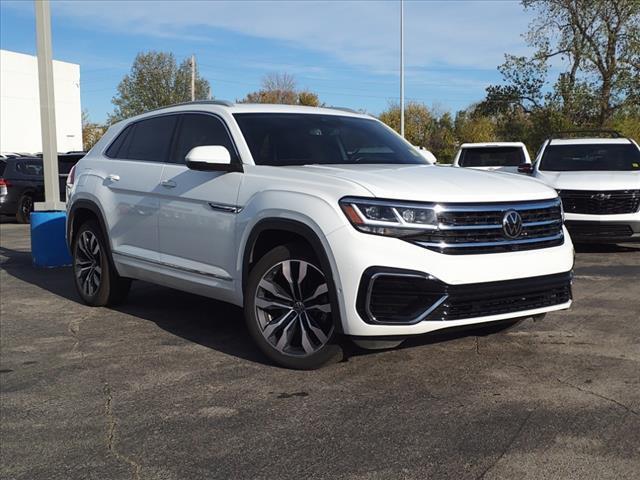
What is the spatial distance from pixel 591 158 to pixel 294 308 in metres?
8.20

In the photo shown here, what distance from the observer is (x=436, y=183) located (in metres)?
4.26

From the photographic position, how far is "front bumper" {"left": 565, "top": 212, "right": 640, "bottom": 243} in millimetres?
9367

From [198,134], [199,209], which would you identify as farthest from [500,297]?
[198,134]

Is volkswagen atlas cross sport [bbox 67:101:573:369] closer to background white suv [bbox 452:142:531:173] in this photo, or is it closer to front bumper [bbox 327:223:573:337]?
front bumper [bbox 327:223:573:337]

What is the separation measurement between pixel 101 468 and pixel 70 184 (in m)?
4.46

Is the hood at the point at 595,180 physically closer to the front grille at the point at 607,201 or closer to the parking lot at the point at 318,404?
the front grille at the point at 607,201

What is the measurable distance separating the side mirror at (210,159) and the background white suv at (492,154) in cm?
1023

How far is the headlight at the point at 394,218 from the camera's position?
13.0 feet

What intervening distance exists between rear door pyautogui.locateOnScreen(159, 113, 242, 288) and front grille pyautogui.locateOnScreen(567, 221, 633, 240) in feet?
19.7

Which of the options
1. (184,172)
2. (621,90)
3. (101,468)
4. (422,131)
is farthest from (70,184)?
(422,131)

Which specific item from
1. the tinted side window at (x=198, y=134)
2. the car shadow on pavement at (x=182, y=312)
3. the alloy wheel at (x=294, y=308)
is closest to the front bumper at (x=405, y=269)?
the alloy wheel at (x=294, y=308)

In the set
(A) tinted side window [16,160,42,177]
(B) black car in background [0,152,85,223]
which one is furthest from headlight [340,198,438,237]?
(A) tinted side window [16,160,42,177]

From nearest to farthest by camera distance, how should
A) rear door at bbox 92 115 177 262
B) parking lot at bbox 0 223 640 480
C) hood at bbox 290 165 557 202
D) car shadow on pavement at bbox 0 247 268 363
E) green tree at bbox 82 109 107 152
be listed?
parking lot at bbox 0 223 640 480 < hood at bbox 290 165 557 202 < car shadow on pavement at bbox 0 247 268 363 < rear door at bbox 92 115 177 262 < green tree at bbox 82 109 107 152

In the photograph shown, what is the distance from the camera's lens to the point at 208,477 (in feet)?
10.0
